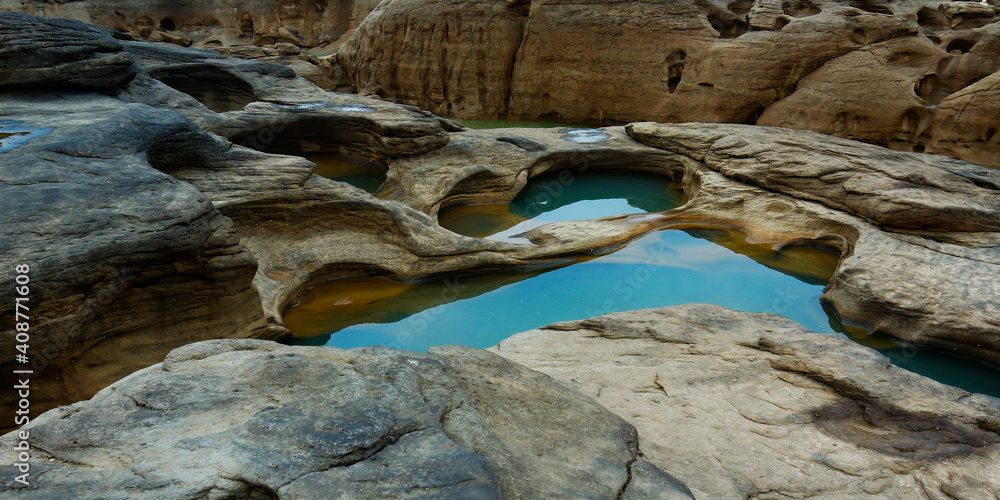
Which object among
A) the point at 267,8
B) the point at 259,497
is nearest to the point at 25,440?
the point at 259,497

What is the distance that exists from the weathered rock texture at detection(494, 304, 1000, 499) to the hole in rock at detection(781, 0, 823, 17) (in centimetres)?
914

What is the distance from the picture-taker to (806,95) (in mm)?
10852

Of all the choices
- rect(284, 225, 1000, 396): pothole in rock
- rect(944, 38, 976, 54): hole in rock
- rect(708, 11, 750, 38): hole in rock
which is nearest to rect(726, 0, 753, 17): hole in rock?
rect(708, 11, 750, 38): hole in rock

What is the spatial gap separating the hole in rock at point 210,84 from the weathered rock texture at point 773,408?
7.62 m

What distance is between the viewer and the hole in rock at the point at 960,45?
1172 cm

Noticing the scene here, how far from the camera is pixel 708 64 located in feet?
37.6

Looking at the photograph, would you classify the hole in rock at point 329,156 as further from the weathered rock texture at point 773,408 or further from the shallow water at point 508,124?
the weathered rock texture at point 773,408

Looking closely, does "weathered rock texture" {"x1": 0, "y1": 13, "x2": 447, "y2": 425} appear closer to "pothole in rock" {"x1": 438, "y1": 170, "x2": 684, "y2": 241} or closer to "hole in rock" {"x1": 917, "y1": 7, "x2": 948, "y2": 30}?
"pothole in rock" {"x1": 438, "y1": 170, "x2": 684, "y2": 241}

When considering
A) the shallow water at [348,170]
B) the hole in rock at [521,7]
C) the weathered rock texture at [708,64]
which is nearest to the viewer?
the shallow water at [348,170]

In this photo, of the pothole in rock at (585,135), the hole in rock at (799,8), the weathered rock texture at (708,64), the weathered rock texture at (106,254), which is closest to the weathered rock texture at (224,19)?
the weathered rock texture at (708,64)

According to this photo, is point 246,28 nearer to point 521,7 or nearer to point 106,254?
point 521,7

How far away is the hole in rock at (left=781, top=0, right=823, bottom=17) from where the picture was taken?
11438 millimetres

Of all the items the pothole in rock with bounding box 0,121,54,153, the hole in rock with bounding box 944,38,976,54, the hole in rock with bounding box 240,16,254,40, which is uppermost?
the hole in rock with bounding box 944,38,976,54

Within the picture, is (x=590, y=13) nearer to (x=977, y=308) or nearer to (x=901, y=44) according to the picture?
(x=901, y=44)
